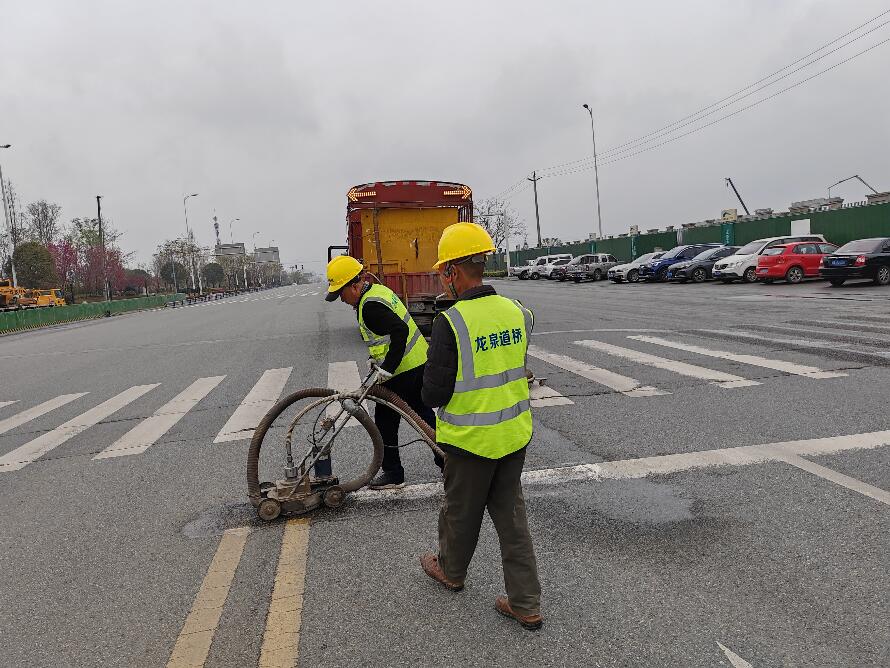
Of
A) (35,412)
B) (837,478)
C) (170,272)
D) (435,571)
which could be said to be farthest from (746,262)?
(170,272)

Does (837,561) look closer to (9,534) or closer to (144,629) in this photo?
(144,629)

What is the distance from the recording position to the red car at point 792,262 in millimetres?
24625

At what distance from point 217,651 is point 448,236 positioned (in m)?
2.12

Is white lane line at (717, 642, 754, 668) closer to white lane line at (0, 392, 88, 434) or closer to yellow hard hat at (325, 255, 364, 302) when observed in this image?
yellow hard hat at (325, 255, 364, 302)

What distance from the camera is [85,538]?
164 inches

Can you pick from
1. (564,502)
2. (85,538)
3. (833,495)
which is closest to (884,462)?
(833,495)

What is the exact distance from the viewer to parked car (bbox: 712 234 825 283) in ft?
84.8

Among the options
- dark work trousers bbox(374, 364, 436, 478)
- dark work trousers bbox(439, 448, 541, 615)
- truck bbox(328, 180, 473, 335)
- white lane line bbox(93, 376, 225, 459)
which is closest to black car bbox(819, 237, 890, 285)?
truck bbox(328, 180, 473, 335)

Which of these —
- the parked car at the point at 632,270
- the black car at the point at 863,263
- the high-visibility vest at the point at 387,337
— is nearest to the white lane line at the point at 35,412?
the high-visibility vest at the point at 387,337

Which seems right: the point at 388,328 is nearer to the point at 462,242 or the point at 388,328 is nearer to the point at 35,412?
the point at 462,242

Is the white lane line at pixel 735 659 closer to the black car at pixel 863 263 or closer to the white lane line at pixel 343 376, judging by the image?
the white lane line at pixel 343 376

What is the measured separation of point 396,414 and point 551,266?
43476 mm

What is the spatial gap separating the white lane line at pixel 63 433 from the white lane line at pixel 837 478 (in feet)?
22.2

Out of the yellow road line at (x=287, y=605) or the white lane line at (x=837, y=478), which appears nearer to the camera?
the yellow road line at (x=287, y=605)
